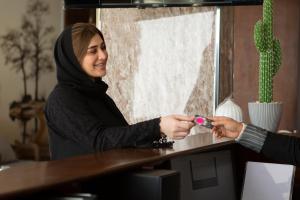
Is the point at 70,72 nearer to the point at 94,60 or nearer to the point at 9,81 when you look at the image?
the point at 94,60

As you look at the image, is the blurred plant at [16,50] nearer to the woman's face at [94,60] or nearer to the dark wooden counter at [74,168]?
the woman's face at [94,60]

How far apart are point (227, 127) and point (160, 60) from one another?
6.70ft

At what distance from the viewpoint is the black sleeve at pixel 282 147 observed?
91.0 inches

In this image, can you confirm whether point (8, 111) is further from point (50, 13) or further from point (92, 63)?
point (92, 63)

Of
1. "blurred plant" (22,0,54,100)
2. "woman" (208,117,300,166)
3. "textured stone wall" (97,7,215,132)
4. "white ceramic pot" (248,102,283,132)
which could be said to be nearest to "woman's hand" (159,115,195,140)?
"woman" (208,117,300,166)

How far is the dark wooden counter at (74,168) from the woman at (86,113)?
0.41 feet

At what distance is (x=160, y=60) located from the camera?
4375 mm

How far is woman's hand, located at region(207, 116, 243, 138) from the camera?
237 cm

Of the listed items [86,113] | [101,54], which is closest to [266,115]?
[101,54]

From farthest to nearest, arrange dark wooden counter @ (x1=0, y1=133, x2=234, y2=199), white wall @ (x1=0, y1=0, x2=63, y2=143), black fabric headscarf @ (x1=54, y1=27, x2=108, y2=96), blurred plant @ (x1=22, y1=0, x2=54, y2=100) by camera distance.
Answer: blurred plant @ (x1=22, y1=0, x2=54, y2=100) < white wall @ (x1=0, y1=0, x2=63, y2=143) < black fabric headscarf @ (x1=54, y1=27, x2=108, y2=96) < dark wooden counter @ (x1=0, y1=133, x2=234, y2=199)

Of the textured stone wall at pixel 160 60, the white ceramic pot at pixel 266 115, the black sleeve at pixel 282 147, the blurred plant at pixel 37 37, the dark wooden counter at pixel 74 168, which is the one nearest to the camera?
the dark wooden counter at pixel 74 168

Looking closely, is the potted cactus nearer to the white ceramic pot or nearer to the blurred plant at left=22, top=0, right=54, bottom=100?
the white ceramic pot

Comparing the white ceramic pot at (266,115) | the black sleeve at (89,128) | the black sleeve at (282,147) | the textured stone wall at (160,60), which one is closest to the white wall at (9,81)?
the textured stone wall at (160,60)

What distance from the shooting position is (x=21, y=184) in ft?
4.64
